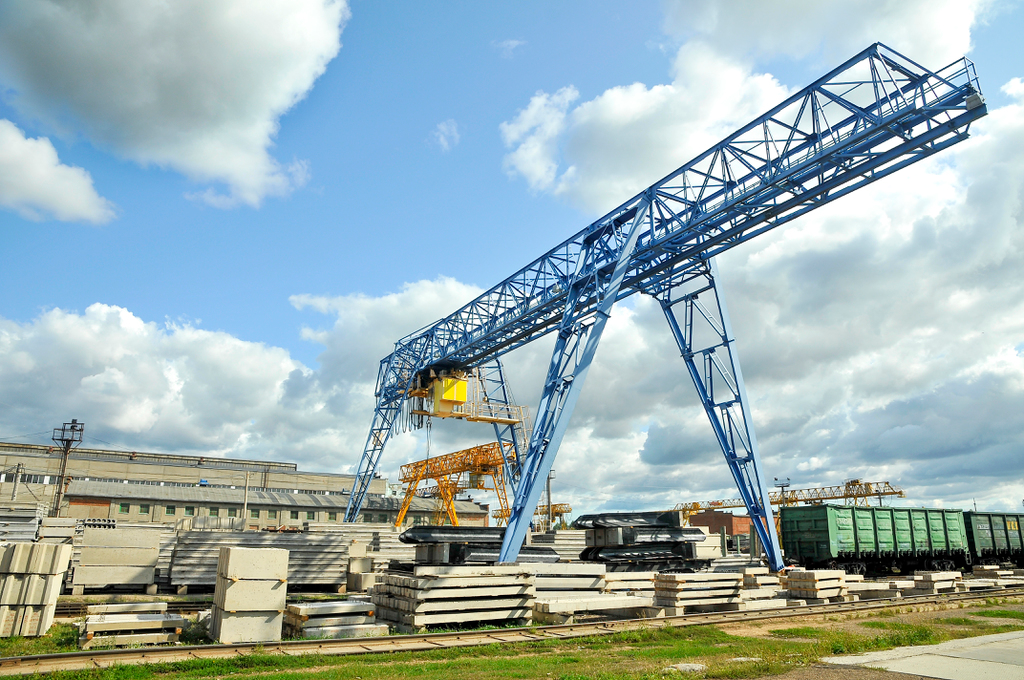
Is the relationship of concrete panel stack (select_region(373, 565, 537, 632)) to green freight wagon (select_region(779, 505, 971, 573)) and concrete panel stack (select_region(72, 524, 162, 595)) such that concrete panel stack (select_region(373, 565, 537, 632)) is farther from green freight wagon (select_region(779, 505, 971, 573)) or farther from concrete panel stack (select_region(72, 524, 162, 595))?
green freight wagon (select_region(779, 505, 971, 573))

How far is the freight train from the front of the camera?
20.4 m

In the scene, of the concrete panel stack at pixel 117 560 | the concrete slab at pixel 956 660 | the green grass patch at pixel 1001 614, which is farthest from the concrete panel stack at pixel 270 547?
the green grass patch at pixel 1001 614

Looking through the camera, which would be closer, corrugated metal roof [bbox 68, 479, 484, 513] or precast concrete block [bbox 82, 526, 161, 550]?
precast concrete block [bbox 82, 526, 161, 550]

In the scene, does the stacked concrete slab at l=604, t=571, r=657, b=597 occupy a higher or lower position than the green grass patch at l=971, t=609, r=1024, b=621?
higher

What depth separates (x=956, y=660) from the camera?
23.5 ft

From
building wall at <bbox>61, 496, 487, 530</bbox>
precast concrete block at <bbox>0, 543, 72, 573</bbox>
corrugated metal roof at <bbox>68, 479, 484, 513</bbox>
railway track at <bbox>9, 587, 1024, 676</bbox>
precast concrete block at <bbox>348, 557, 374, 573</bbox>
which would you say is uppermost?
corrugated metal roof at <bbox>68, 479, 484, 513</bbox>

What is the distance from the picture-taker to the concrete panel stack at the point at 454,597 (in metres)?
9.60

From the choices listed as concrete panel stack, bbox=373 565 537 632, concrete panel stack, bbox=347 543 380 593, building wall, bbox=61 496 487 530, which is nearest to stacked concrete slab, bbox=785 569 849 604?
concrete panel stack, bbox=373 565 537 632

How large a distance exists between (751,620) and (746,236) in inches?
335

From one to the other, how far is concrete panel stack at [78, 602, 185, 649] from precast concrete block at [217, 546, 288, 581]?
876 mm

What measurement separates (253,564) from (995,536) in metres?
29.7

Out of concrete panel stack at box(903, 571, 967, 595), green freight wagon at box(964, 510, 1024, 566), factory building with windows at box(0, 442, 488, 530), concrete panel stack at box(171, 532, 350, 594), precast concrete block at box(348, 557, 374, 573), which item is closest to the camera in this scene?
concrete panel stack at box(171, 532, 350, 594)

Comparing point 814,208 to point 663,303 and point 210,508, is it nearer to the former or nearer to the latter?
point 663,303

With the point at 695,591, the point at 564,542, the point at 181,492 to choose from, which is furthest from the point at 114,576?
the point at 181,492
